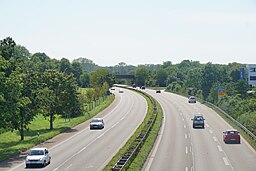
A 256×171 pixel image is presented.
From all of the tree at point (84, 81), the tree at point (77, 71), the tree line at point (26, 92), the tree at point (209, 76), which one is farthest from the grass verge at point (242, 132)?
the tree at point (84, 81)

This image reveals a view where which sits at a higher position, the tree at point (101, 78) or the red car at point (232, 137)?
the tree at point (101, 78)

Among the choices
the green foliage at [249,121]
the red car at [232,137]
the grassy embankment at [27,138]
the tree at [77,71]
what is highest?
the tree at [77,71]

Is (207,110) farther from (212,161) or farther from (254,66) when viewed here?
(254,66)

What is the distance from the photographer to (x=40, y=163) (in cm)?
3275

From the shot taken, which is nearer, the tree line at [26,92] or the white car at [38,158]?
the white car at [38,158]

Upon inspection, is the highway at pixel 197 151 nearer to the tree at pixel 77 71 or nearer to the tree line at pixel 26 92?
the tree line at pixel 26 92

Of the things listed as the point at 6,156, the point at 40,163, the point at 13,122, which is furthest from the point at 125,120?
the point at 40,163

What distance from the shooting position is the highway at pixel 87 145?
111 ft

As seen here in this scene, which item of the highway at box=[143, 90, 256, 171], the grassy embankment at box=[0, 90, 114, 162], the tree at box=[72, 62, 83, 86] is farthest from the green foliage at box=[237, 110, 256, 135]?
the tree at box=[72, 62, 83, 86]

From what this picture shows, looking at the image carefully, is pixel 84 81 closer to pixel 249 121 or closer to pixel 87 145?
pixel 249 121

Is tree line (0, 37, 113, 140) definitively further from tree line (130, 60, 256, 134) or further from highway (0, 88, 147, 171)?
tree line (130, 60, 256, 134)

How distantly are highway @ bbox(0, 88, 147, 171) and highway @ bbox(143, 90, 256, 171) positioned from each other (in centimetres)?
403

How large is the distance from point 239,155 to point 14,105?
2080cm

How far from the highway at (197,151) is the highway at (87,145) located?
159 inches
